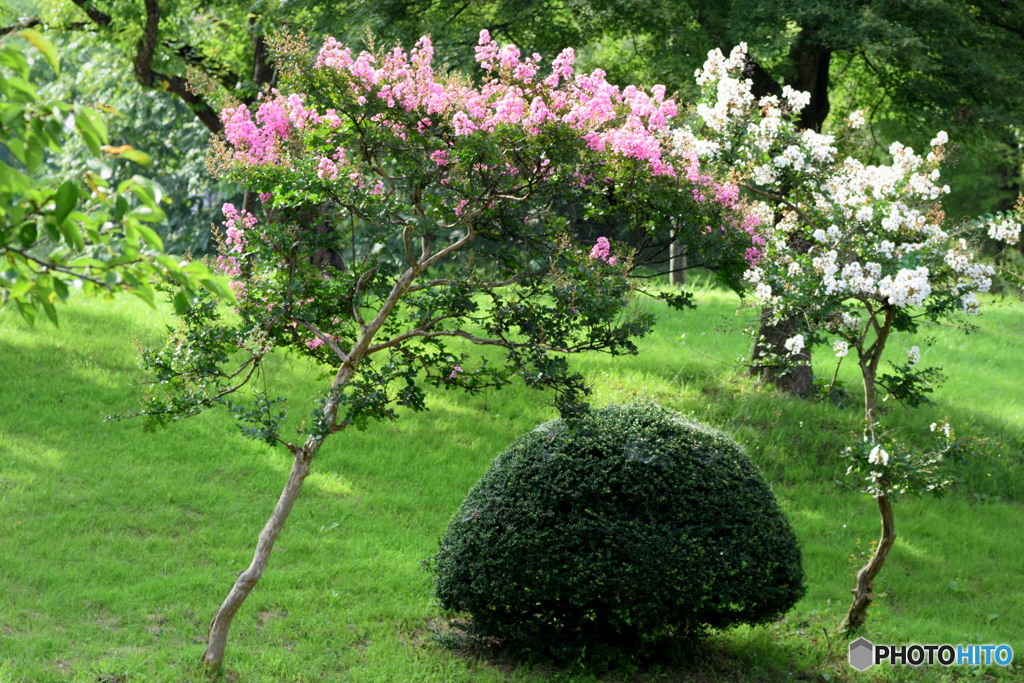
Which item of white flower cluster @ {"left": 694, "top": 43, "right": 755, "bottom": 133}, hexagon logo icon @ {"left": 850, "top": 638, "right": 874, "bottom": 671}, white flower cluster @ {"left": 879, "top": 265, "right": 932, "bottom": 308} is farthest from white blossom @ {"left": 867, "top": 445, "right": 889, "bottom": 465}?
white flower cluster @ {"left": 694, "top": 43, "right": 755, "bottom": 133}

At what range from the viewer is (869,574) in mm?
6449

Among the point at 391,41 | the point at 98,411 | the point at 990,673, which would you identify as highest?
the point at 391,41

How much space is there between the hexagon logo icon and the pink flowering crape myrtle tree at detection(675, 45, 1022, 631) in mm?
226

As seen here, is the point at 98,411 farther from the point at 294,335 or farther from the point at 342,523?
the point at 294,335

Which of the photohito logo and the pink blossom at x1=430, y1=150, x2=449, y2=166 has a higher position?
the pink blossom at x1=430, y1=150, x2=449, y2=166

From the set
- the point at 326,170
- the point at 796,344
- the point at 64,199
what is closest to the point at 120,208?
the point at 64,199

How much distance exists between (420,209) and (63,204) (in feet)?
10.3

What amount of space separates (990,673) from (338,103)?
5.35m

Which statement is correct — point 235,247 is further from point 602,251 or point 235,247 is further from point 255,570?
point 602,251

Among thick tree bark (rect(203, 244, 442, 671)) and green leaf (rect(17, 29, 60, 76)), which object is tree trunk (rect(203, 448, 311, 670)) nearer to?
thick tree bark (rect(203, 244, 442, 671))

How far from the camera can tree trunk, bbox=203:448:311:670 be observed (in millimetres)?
5348

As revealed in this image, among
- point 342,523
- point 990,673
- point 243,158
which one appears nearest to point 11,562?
point 342,523

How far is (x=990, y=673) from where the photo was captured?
6.24m

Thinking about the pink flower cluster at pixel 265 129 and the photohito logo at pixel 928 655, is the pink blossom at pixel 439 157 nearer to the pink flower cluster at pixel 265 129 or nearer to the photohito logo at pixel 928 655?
the pink flower cluster at pixel 265 129
